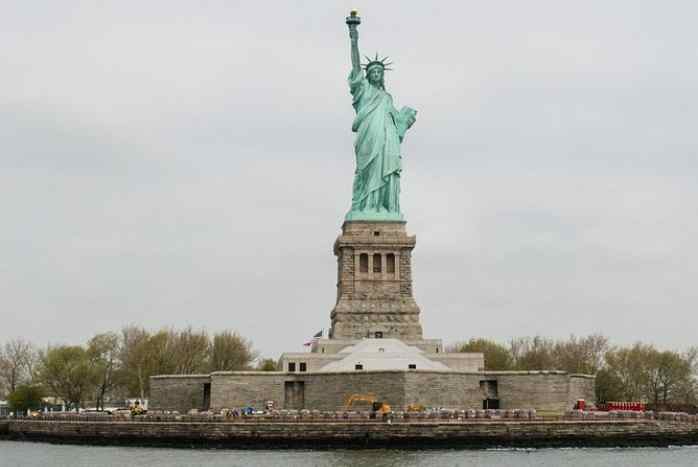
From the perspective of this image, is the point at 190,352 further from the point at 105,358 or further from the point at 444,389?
the point at 444,389

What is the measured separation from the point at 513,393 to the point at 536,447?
Result: 36.5ft

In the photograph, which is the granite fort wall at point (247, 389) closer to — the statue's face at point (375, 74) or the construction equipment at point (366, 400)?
the construction equipment at point (366, 400)

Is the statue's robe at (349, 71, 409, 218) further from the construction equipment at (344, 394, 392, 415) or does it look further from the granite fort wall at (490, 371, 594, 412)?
the construction equipment at (344, 394, 392, 415)

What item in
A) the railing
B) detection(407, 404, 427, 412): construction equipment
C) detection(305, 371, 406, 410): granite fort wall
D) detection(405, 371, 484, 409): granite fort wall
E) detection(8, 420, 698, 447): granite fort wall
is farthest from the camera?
detection(405, 371, 484, 409): granite fort wall

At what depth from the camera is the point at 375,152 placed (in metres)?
74.8

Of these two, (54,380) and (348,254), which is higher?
(348,254)

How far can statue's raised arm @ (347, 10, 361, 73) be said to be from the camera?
2972 inches

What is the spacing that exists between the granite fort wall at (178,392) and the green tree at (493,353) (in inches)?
953

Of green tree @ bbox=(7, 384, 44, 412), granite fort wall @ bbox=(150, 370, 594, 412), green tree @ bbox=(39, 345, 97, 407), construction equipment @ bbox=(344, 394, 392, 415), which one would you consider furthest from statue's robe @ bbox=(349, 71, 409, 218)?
green tree @ bbox=(7, 384, 44, 412)

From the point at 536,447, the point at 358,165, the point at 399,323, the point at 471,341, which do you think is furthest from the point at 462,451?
the point at 471,341

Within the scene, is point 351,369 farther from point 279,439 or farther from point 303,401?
point 279,439

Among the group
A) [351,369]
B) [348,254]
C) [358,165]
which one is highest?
[358,165]

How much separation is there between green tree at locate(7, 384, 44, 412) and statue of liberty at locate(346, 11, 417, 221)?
24.3m

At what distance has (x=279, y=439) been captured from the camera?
52.9m
